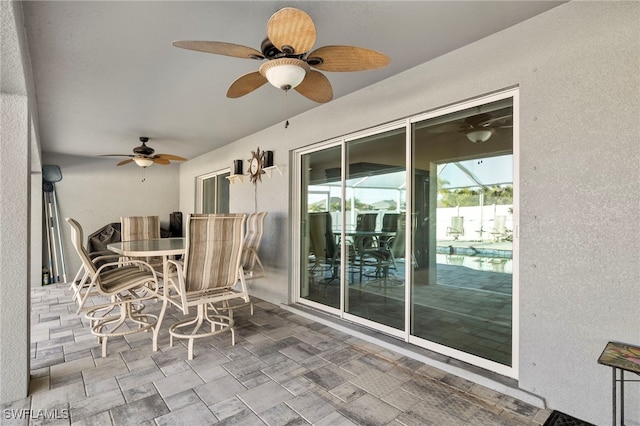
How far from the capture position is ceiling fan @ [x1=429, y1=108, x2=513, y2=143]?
226 cm

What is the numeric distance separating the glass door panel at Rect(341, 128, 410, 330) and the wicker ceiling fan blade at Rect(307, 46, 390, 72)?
45.3 inches

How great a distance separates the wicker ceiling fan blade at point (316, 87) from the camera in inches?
83.0

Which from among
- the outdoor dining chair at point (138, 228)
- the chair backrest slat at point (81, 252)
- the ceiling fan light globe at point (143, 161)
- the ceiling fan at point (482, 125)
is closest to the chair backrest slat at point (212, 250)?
the chair backrest slat at point (81, 252)

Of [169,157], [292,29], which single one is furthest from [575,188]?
[169,157]

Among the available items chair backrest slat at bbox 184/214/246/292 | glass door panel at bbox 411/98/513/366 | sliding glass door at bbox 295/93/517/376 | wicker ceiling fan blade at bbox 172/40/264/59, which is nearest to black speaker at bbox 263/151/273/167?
sliding glass door at bbox 295/93/517/376

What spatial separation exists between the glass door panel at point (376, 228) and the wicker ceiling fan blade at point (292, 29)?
153 centimetres

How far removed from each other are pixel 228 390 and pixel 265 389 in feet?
0.82

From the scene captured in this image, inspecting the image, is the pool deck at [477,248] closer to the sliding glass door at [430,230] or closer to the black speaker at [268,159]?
the sliding glass door at [430,230]

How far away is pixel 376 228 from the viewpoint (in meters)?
3.21

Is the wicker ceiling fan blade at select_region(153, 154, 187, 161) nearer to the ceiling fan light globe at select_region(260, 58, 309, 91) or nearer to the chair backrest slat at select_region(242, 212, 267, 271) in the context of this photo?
the chair backrest slat at select_region(242, 212, 267, 271)

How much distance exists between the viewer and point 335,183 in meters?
3.63

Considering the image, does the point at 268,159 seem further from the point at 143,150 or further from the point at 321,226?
the point at 143,150

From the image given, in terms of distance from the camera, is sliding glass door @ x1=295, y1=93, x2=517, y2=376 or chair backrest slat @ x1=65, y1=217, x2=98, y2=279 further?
chair backrest slat @ x1=65, y1=217, x2=98, y2=279

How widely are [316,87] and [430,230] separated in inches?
58.6
